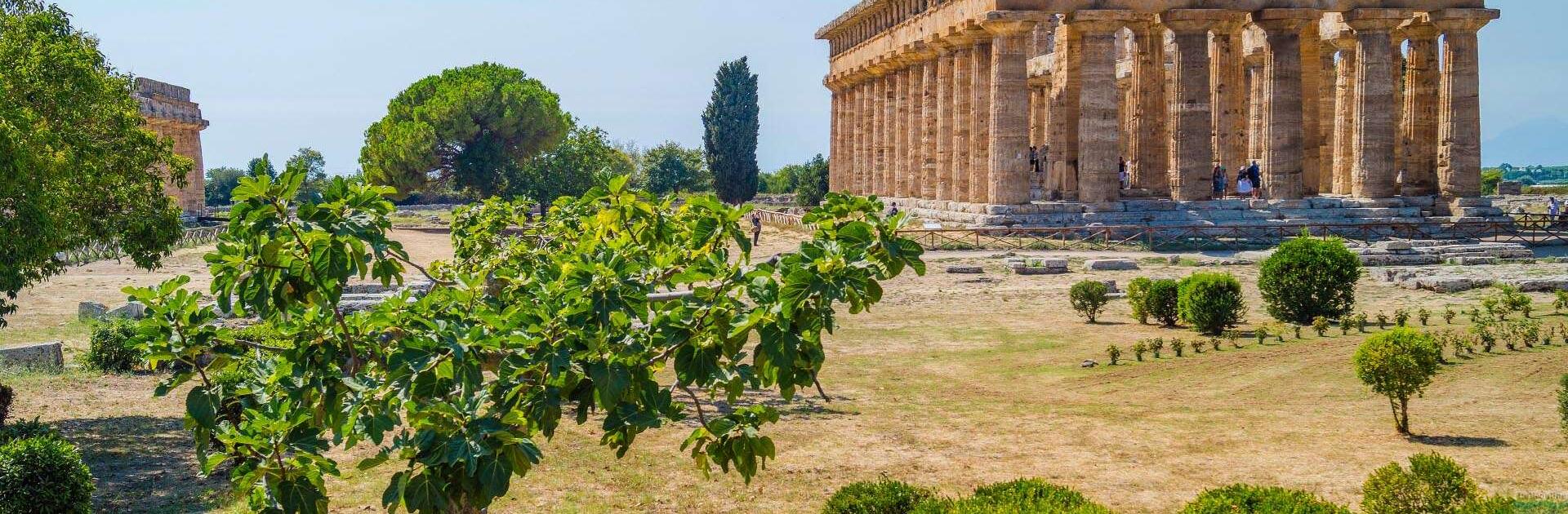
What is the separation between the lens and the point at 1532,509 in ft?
32.0

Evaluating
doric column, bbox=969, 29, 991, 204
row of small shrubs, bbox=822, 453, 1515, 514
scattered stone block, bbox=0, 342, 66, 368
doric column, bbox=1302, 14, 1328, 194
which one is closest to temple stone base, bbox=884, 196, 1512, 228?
doric column, bbox=969, 29, 991, 204

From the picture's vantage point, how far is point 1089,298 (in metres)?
24.5

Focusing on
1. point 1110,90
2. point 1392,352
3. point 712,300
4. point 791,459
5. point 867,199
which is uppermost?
point 1110,90

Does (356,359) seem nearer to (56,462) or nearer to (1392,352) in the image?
(56,462)

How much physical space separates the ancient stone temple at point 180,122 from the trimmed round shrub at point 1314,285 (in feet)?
185

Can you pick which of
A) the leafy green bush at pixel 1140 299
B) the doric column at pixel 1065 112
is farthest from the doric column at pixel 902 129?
the leafy green bush at pixel 1140 299

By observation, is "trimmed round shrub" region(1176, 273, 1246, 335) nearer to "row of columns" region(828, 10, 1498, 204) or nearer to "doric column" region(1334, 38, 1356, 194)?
"row of columns" region(828, 10, 1498, 204)

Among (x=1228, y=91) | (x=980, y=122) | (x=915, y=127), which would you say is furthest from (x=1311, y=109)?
(x=915, y=127)

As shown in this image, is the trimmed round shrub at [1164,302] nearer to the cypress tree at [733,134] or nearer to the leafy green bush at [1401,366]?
the leafy green bush at [1401,366]

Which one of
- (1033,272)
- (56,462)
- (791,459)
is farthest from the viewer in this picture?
(1033,272)

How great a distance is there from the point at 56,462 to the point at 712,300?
22.0 ft

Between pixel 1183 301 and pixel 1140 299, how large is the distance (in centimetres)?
128

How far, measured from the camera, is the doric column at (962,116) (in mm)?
46000

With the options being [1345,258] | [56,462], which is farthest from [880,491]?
[1345,258]
